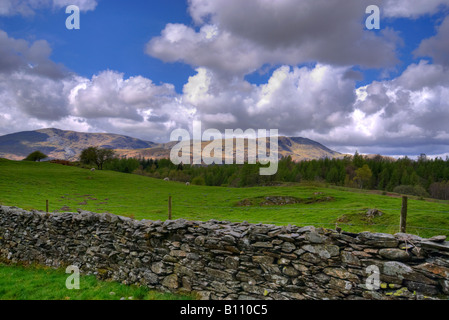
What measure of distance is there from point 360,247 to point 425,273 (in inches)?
47.3

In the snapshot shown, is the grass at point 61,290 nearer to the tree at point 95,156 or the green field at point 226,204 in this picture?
the green field at point 226,204

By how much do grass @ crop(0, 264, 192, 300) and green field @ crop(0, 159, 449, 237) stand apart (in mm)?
10896

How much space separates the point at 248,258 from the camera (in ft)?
20.9

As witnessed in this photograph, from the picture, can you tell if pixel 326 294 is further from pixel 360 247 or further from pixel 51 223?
pixel 51 223

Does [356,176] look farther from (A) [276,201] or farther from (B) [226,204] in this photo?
(B) [226,204]

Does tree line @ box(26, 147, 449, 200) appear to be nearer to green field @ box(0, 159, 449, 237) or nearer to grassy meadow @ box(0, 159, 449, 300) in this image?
green field @ box(0, 159, 449, 237)

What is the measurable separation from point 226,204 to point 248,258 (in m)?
27.7

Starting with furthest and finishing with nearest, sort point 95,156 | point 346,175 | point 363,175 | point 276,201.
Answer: point 346,175, point 363,175, point 95,156, point 276,201

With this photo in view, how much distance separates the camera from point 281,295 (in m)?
5.96

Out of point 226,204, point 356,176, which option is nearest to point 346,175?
point 356,176

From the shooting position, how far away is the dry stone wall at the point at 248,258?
16.1 ft

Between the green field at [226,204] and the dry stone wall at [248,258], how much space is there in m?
9.71

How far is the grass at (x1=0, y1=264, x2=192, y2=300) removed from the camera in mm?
6844
